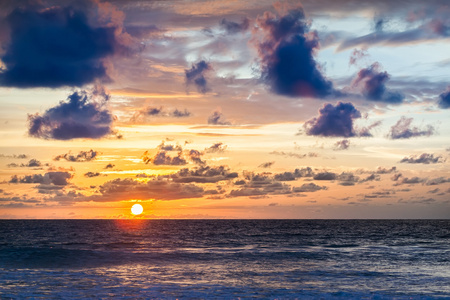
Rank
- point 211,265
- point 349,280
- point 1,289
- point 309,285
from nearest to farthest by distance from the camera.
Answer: point 1,289, point 309,285, point 349,280, point 211,265

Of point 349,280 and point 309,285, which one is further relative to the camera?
point 349,280

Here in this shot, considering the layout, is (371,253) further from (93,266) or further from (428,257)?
(93,266)

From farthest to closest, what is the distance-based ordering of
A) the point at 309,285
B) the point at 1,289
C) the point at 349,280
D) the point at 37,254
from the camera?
1. the point at 37,254
2. the point at 349,280
3. the point at 309,285
4. the point at 1,289

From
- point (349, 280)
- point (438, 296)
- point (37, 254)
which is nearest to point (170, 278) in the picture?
point (349, 280)

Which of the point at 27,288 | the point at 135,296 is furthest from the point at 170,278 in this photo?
the point at 27,288

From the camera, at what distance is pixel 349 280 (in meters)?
43.1

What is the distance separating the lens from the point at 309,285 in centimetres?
3997

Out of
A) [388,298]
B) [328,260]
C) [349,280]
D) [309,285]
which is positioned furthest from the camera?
[328,260]

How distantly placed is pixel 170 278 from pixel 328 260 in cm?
2506

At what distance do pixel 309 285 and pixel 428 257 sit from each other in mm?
31671

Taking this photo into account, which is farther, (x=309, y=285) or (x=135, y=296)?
(x=309, y=285)

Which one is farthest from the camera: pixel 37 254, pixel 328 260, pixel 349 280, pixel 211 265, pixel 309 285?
pixel 37 254

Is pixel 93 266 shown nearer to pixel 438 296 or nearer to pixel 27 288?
pixel 27 288

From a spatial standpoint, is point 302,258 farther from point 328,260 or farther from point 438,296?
point 438,296
